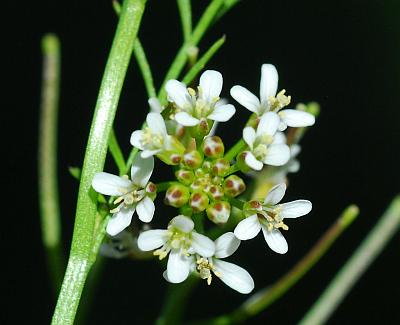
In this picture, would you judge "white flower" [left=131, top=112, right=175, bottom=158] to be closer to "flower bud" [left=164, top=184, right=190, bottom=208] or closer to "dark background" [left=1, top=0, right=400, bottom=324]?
"flower bud" [left=164, top=184, right=190, bottom=208]

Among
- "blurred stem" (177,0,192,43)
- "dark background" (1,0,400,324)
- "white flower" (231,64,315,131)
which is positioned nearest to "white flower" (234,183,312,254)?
"white flower" (231,64,315,131)

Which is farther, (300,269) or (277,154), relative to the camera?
(300,269)

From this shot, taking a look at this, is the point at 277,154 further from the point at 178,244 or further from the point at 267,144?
the point at 178,244

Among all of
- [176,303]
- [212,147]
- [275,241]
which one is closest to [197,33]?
[212,147]

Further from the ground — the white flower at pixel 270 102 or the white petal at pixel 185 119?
the white flower at pixel 270 102

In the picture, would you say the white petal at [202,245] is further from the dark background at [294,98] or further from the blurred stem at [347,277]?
the dark background at [294,98]

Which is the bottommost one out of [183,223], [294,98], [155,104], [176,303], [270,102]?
[176,303]


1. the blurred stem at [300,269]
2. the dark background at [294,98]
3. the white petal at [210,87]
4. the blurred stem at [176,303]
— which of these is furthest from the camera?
the dark background at [294,98]

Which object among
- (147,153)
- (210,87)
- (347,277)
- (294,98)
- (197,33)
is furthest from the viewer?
(294,98)

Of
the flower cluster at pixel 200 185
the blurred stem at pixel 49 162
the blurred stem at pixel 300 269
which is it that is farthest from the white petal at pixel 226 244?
the blurred stem at pixel 49 162
